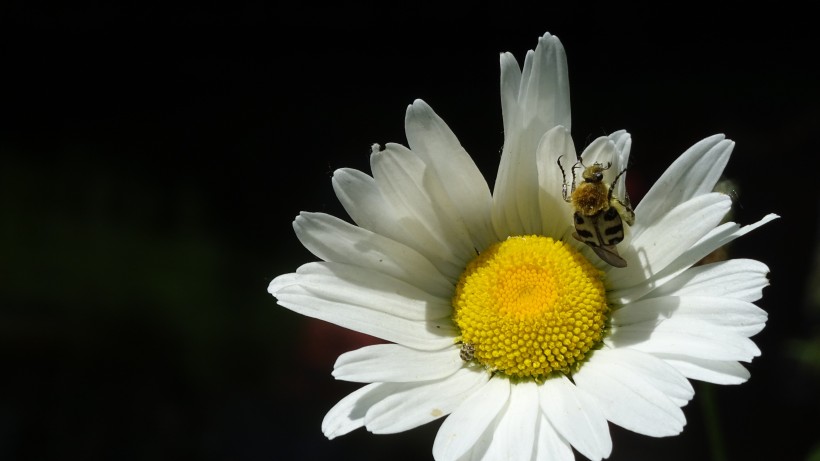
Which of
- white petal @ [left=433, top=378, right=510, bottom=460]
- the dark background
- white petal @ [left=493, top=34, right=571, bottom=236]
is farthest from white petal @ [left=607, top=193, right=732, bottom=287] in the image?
the dark background

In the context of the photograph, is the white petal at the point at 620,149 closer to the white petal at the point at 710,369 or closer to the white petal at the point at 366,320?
the white petal at the point at 710,369

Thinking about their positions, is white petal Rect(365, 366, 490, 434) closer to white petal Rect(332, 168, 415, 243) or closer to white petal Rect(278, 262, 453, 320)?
white petal Rect(278, 262, 453, 320)

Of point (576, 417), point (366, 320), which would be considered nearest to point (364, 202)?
point (366, 320)

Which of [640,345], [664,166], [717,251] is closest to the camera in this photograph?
[640,345]

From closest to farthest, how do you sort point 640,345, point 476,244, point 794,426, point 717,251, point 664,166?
point 640,345 < point 717,251 < point 476,244 < point 794,426 < point 664,166

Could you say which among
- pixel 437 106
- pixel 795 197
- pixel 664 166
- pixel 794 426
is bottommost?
pixel 794 426

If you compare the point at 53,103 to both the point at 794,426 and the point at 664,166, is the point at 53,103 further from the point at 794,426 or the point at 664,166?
the point at 794,426

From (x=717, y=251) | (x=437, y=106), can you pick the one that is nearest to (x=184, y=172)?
(x=437, y=106)

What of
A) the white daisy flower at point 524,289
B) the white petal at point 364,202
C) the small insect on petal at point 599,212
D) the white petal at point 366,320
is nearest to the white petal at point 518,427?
the white daisy flower at point 524,289

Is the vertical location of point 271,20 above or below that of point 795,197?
above
